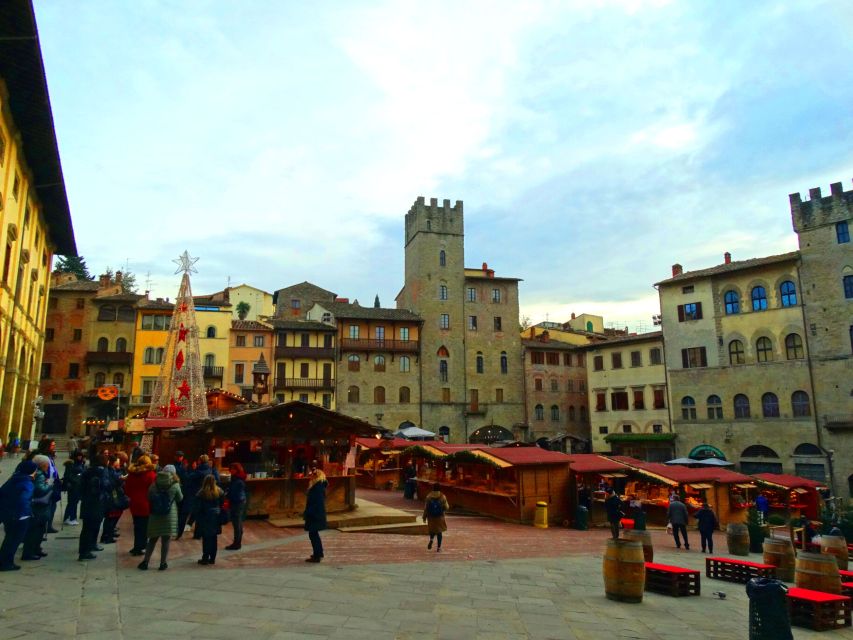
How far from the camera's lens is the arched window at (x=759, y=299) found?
129 feet

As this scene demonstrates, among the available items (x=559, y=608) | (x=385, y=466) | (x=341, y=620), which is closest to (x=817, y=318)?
(x=385, y=466)

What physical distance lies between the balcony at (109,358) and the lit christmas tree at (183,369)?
84.7 ft

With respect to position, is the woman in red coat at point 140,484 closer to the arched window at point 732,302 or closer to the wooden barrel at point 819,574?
the wooden barrel at point 819,574

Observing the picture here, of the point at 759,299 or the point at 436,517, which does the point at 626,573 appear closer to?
the point at 436,517

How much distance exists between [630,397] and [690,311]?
7663mm

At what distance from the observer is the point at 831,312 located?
1428 inches

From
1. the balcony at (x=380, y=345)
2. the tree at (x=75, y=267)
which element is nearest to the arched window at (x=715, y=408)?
the balcony at (x=380, y=345)

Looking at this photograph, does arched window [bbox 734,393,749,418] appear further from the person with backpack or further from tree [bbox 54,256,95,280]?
tree [bbox 54,256,95,280]

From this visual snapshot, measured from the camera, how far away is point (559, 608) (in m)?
8.27

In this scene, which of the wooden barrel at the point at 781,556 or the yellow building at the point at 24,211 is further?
the yellow building at the point at 24,211

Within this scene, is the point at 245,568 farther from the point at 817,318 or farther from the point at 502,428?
the point at 502,428

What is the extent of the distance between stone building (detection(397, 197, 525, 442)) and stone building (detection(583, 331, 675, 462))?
6513 millimetres

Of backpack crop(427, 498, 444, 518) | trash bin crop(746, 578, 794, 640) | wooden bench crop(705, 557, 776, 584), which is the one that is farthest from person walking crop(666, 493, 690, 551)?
trash bin crop(746, 578, 794, 640)

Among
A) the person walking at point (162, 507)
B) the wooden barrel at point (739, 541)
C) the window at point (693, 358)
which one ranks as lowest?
the wooden barrel at point (739, 541)
